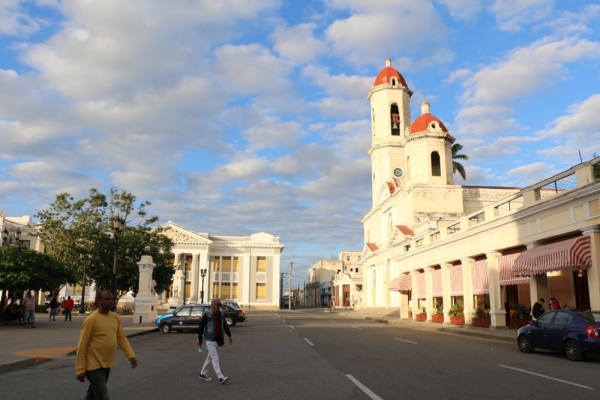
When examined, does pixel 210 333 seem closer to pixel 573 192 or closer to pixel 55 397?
pixel 55 397

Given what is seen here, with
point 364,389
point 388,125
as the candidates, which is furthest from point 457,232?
point 388,125

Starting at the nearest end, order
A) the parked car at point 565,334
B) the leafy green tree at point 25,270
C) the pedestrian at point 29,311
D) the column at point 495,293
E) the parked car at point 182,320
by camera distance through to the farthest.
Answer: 1. the parked car at point 565,334
2. the column at point 495,293
3. the leafy green tree at point 25,270
4. the parked car at point 182,320
5. the pedestrian at point 29,311

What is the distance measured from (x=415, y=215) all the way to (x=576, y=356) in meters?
33.2

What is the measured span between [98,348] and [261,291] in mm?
93505

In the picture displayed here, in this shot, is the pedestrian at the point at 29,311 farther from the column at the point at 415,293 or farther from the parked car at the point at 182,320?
the column at the point at 415,293

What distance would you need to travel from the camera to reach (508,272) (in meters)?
22.9

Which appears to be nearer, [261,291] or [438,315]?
[438,315]

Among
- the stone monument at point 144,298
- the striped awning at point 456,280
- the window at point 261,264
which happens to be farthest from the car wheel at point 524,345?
the window at point 261,264

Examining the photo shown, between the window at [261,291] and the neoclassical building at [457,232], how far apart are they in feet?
117

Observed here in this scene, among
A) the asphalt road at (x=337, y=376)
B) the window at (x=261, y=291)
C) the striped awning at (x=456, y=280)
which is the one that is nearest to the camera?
the asphalt road at (x=337, y=376)

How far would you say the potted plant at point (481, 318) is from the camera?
2529cm

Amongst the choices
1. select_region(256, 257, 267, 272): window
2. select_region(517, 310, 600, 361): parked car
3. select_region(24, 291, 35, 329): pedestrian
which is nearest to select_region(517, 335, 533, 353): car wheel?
select_region(517, 310, 600, 361): parked car

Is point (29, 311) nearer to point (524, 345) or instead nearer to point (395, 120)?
point (524, 345)

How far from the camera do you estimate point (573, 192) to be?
17359mm
